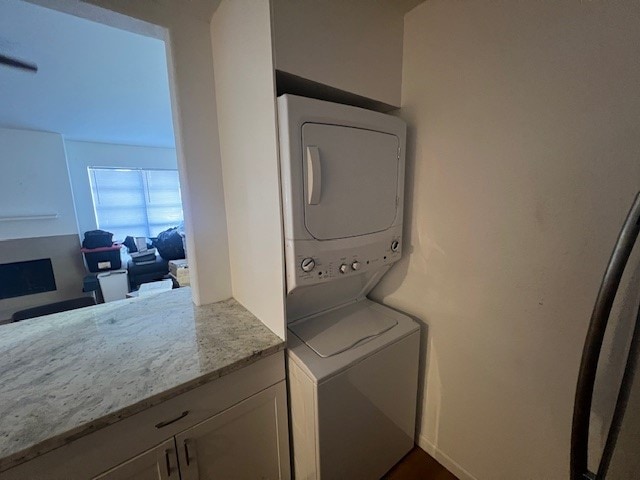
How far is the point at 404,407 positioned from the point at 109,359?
147cm

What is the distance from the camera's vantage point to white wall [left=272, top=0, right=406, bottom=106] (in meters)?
0.92

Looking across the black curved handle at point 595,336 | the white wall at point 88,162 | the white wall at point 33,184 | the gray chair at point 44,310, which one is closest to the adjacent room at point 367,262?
the black curved handle at point 595,336

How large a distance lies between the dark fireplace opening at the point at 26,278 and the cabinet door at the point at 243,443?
16.1 ft

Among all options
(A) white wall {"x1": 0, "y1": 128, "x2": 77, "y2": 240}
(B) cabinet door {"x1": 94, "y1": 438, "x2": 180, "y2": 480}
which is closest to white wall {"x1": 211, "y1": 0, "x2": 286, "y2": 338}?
(B) cabinet door {"x1": 94, "y1": 438, "x2": 180, "y2": 480}

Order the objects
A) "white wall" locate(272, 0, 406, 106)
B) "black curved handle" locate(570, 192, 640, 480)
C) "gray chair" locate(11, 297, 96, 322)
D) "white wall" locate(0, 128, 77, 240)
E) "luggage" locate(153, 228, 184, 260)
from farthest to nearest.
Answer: "luggage" locate(153, 228, 184, 260) < "white wall" locate(0, 128, 77, 240) < "gray chair" locate(11, 297, 96, 322) < "white wall" locate(272, 0, 406, 106) < "black curved handle" locate(570, 192, 640, 480)

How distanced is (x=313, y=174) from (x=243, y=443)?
1199 mm

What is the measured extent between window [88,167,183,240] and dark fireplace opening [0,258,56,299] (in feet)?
3.73

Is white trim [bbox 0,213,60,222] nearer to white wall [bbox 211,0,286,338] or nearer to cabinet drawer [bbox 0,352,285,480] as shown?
white wall [bbox 211,0,286,338]

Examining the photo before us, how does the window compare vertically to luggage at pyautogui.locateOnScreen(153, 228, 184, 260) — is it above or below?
above

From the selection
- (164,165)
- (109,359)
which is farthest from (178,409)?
(164,165)

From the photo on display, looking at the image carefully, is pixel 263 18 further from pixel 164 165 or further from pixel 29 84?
pixel 164 165

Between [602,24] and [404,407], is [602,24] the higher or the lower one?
the higher one

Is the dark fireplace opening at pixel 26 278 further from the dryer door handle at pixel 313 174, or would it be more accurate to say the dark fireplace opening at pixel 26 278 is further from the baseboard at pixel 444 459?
the baseboard at pixel 444 459

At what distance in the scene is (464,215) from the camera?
1.22 meters
